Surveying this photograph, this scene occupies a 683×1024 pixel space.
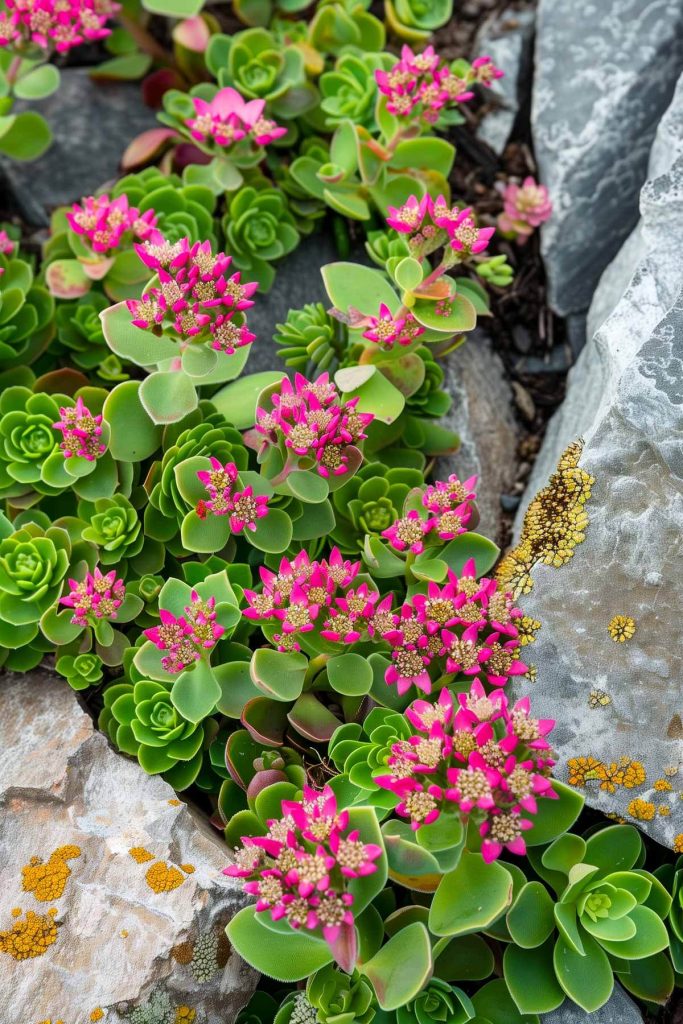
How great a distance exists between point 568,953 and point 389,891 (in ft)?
1.74

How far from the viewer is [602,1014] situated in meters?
2.78

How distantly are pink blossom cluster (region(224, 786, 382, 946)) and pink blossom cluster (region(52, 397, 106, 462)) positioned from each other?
1.39 meters

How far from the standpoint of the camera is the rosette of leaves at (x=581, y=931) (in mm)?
2627

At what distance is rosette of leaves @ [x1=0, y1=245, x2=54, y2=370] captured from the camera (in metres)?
3.46

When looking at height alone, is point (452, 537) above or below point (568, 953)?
above

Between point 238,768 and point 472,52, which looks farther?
point 472,52

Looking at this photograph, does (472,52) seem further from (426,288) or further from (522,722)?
(522,722)

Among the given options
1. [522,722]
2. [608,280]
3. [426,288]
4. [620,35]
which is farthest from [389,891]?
[620,35]

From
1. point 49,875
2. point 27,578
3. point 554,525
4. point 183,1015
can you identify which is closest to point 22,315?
point 27,578

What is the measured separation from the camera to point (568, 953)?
2.70 meters

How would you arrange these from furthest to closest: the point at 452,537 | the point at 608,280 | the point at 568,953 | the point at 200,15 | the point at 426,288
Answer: the point at 200,15 < the point at 608,280 < the point at 426,288 < the point at 452,537 < the point at 568,953

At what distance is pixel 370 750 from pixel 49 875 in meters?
1.02

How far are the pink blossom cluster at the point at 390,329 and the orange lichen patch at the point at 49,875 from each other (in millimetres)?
1860

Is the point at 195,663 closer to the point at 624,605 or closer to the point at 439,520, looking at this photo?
the point at 439,520
